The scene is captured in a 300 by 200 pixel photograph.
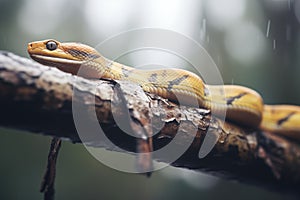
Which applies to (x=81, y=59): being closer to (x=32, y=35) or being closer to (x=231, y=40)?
(x=32, y=35)

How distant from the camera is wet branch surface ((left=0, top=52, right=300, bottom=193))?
567 mm

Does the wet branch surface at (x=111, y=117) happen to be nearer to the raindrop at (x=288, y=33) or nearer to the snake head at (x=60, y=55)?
the snake head at (x=60, y=55)

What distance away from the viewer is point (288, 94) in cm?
168

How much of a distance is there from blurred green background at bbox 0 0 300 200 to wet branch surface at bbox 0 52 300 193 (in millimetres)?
327

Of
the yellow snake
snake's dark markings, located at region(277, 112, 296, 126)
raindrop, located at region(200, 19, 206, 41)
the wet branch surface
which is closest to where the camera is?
the wet branch surface

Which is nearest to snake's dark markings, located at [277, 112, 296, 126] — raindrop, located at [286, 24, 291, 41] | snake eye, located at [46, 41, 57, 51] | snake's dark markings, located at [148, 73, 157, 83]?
raindrop, located at [286, 24, 291, 41]

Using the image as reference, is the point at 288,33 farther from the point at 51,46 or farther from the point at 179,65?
the point at 51,46

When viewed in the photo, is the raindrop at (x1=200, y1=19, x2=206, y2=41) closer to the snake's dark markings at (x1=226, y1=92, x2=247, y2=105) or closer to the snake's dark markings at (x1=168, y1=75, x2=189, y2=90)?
the snake's dark markings at (x1=226, y1=92, x2=247, y2=105)

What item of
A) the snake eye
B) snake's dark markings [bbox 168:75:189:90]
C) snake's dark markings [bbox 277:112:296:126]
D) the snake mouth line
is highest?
the snake eye

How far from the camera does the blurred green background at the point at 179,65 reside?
3.81 feet

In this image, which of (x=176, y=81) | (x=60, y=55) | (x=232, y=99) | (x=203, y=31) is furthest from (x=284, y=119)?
(x=60, y=55)

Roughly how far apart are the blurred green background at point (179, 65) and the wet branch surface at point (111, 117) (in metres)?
0.33

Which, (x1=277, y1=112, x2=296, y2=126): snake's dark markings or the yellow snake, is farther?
(x1=277, y1=112, x2=296, y2=126): snake's dark markings

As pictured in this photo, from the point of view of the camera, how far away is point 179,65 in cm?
117
